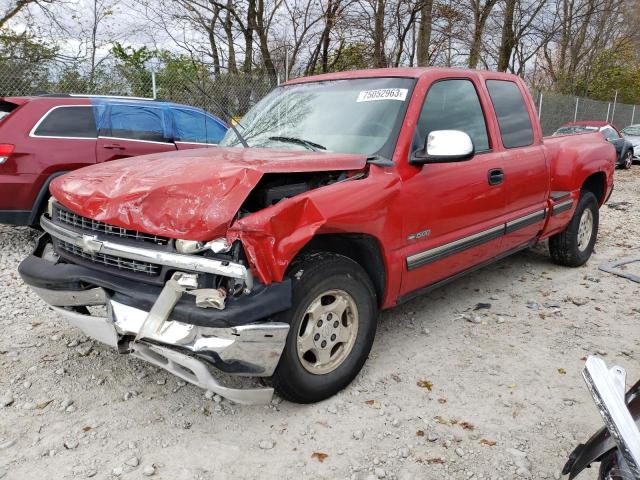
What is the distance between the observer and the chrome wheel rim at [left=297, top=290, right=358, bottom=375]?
2.81m

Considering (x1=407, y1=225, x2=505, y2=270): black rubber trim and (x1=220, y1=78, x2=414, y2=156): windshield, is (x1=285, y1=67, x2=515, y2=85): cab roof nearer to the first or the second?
(x1=220, y1=78, x2=414, y2=156): windshield

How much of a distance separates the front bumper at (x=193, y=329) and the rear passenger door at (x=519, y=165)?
8.36 ft

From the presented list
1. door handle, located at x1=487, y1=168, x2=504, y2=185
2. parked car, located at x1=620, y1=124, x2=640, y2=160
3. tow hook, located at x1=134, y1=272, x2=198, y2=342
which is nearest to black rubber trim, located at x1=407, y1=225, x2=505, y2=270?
door handle, located at x1=487, y1=168, x2=504, y2=185

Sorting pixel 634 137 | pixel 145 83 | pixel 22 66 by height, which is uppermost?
pixel 22 66

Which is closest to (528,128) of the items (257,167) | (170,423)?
(257,167)

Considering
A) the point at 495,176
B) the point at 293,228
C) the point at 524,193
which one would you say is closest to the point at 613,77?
the point at 524,193

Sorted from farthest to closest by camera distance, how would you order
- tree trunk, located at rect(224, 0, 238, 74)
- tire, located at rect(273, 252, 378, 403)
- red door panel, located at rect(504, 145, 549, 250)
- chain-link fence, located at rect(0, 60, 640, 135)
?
tree trunk, located at rect(224, 0, 238, 74), chain-link fence, located at rect(0, 60, 640, 135), red door panel, located at rect(504, 145, 549, 250), tire, located at rect(273, 252, 378, 403)

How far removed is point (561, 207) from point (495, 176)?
140cm

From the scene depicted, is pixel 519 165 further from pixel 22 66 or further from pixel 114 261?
pixel 22 66

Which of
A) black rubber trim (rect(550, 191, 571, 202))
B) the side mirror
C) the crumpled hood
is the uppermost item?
the side mirror

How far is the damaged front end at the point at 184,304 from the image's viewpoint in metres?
2.39

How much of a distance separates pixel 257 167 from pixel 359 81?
153 cm

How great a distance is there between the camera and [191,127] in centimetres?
734

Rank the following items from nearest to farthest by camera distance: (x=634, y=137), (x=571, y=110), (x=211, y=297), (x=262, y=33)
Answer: (x=211, y=297), (x=262, y=33), (x=634, y=137), (x=571, y=110)
